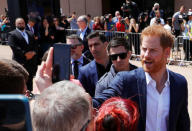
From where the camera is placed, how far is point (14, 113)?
771 millimetres

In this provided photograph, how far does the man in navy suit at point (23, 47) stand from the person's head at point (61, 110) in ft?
17.6

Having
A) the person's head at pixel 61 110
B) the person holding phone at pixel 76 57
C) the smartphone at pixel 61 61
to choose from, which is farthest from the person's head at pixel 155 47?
the person holding phone at pixel 76 57

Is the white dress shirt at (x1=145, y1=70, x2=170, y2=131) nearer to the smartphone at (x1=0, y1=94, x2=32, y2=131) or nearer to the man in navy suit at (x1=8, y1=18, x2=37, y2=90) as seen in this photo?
the smartphone at (x1=0, y1=94, x2=32, y2=131)

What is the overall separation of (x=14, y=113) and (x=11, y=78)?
1.94 feet

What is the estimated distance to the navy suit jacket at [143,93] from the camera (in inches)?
83.8

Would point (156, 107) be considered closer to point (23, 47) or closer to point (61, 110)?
point (61, 110)

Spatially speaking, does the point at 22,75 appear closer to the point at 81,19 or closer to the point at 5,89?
the point at 5,89

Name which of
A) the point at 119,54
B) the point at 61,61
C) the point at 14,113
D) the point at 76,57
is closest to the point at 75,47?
the point at 76,57

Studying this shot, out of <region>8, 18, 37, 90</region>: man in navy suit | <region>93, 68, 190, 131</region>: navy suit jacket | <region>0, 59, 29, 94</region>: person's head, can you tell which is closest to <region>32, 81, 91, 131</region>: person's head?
<region>0, 59, 29, 94</region>: person's head

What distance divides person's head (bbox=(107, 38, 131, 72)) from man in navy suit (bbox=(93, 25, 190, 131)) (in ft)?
2.88

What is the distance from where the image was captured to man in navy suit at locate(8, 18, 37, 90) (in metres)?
6.43

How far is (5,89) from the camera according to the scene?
1.32 m

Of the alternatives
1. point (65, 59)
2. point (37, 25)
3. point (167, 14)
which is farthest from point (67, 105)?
point (167, 14)

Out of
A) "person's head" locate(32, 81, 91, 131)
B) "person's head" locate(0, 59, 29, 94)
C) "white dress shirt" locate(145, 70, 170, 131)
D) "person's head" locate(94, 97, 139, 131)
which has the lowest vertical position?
"white dress shirt" locate(145, 70, 170, 131)
